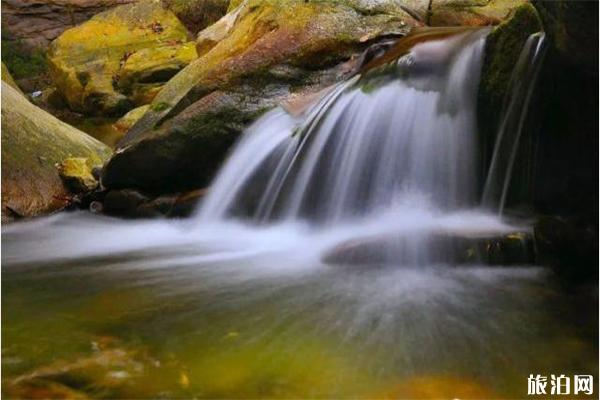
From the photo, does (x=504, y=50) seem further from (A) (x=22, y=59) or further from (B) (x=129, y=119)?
(A) (x=22, y=59)

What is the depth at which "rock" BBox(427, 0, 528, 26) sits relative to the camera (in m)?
8.22


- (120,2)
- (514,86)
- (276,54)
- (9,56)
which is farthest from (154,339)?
(120,2)

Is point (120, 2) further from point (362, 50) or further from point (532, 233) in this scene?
point (532, 233)

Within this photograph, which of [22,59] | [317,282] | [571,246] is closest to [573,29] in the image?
[571,246]

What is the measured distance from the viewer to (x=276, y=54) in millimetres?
6824

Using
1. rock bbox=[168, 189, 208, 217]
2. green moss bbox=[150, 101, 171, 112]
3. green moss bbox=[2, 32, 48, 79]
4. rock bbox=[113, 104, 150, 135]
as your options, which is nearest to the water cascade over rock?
rock bbox=[168, 189, 208, 217]

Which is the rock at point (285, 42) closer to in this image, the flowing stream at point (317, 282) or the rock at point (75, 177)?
the rock at point (75, 177)

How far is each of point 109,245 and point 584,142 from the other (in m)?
3.85

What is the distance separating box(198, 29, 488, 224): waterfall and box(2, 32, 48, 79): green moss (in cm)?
1598

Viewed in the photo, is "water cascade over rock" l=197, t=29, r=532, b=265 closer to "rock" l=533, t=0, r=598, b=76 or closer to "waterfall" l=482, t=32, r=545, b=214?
"waterfall" l=482, t=32, r=545, b=214

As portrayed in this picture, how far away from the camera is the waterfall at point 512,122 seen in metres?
3.92

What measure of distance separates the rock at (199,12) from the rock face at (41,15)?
754cm

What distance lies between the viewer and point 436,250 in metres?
3.92

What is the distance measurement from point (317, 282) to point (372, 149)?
72.2 inches
